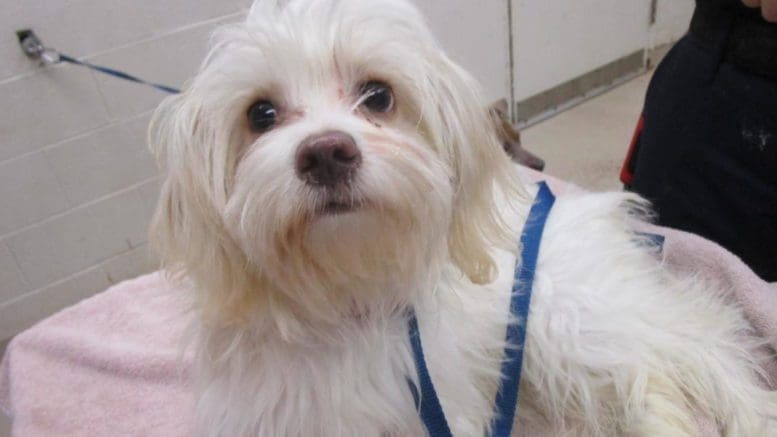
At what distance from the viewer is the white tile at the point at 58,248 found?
1.98 m

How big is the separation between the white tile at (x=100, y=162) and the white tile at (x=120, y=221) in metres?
0.04

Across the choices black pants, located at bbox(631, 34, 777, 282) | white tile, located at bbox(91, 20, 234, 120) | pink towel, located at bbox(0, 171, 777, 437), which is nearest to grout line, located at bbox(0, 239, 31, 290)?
white tile, located at bbox(91, 20, 234, 120)

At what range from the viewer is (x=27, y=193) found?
192 cm

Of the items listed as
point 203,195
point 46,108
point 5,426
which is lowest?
point 5,426

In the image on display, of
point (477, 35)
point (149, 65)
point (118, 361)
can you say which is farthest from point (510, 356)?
point (477, 35)

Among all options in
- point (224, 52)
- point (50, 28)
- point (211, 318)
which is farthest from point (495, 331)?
point (50, 28)

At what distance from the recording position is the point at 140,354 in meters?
1.33

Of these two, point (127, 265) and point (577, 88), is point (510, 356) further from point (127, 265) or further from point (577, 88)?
point (577, 88)

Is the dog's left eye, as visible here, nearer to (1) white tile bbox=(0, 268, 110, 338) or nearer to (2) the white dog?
(2) the white dog

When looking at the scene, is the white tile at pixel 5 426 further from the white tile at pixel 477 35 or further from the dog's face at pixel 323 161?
the white tile at pixel 477 35

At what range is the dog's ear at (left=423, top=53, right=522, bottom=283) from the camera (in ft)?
2.77

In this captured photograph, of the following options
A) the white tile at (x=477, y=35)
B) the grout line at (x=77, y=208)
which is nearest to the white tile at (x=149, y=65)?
the grout line at (x=77, y=208)

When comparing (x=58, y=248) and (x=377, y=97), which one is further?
(x=58, y=248)

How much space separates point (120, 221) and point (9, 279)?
0.36 meters
